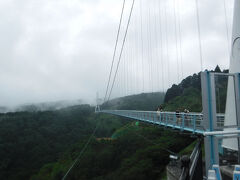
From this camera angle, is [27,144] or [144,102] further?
[27,144]

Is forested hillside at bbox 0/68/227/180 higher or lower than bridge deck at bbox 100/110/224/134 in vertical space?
lower

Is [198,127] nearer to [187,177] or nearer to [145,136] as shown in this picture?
[187,177]

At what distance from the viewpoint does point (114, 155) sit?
31578 millimetres

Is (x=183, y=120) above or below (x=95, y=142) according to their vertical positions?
above

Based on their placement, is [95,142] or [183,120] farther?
[95,142]

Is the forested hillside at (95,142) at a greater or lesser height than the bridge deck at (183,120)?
lesser

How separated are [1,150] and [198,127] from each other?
54744mm

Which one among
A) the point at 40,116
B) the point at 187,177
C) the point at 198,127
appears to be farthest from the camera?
the point at 40,116

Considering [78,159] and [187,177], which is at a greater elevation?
[187,177]

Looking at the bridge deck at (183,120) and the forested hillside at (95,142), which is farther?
the forested hillside at (95,142)

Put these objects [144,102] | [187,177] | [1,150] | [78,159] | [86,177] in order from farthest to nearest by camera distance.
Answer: [1,150]
[144,102]
[78,159]
[86,177]
[187,177]

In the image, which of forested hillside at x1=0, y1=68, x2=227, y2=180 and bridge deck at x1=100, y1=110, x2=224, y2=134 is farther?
forested hillside at x1=0, y1=68, x2=227, y2=180

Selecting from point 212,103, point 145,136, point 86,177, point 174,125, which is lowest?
point 86,177

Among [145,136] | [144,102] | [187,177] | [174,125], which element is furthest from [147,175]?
[144,102]
